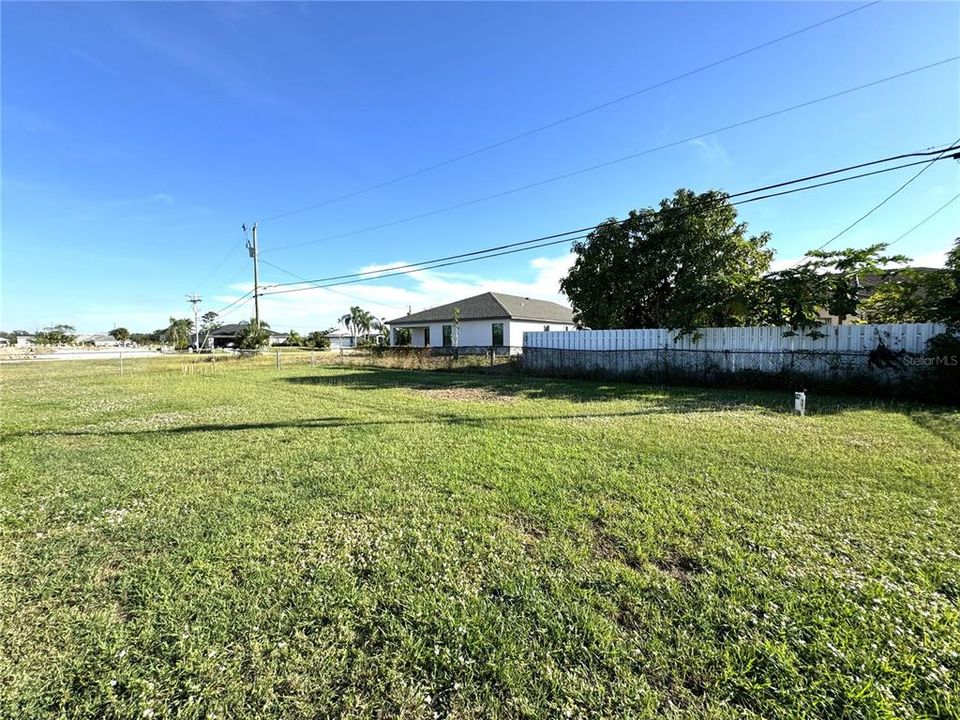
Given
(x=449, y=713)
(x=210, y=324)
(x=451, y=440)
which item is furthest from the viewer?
(x=210, y=324)

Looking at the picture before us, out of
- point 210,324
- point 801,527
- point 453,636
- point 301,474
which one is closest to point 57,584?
point 301,474

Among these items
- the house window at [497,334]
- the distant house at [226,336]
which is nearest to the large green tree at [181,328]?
the distant house at [226,336]

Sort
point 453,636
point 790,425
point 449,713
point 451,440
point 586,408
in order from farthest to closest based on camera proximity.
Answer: point 586,408 → point 790,425 → point 451,440 → point 453,636 → point 449,713

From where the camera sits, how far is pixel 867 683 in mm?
1766

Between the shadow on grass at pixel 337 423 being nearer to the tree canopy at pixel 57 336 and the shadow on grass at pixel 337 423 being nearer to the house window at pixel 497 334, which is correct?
the house window at pixel 497 334

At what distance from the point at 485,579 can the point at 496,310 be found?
28.5 m

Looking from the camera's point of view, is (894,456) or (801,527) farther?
(894,456)

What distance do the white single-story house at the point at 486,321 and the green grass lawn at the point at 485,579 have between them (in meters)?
23.1

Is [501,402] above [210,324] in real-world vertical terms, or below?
below

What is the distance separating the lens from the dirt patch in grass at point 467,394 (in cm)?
946

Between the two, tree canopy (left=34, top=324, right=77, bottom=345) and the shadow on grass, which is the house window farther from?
tree canopy (left=34, top=324, right=77, bottom=345)

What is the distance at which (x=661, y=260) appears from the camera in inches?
600

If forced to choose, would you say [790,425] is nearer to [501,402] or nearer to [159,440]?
[501,402]

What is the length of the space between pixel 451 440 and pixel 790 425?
5.25 m
